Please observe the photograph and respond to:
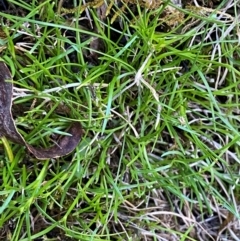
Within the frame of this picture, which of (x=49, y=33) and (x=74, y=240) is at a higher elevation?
(x=49, y=33)

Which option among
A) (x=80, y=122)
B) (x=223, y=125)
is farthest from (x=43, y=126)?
(x=223, y=125)

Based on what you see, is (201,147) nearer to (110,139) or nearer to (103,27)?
(110,139)

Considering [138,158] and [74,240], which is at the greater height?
[138,158]

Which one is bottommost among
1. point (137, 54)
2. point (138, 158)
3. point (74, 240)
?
point (74, 240)

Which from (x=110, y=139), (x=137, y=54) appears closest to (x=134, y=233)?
(x=110, y=139)

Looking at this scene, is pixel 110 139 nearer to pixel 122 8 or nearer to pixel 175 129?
pixel 175 129
